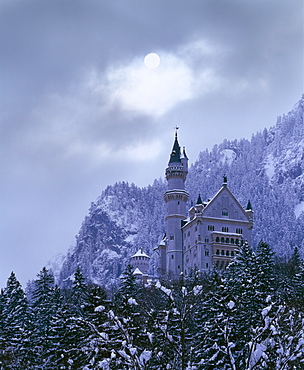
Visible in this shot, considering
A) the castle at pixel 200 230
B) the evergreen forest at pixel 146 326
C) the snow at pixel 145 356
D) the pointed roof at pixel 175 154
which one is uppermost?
the pointed roof at pixel 175 154

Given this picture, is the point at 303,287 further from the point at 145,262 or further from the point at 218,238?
the point at 145,262

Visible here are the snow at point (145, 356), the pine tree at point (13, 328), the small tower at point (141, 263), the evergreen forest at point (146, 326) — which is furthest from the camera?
the small tower at point (141, 263)

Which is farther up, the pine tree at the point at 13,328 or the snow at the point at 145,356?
the pine tree at the point at 13,328

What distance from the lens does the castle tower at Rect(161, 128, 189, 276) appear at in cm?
13100

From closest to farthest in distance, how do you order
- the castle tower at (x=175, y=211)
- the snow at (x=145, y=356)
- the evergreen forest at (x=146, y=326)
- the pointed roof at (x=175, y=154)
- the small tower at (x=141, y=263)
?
the snow at (x=145, y=356) → the evergreen forest at (x=146, y=326) → the castle tower at (x=175, y=211) → the pointed roof at (x=175, y=154) → the small tower at (x=141, y=263)

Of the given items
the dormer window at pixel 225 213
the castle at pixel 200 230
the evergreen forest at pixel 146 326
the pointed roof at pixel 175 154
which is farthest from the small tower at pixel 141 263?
the evergreen forest at pixel 146 326

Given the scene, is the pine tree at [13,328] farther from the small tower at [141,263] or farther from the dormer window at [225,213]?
the small tower at [141,263]

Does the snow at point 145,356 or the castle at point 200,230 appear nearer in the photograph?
the snow at point 145,356

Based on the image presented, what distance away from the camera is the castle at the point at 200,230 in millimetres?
123438

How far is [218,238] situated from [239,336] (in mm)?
86994

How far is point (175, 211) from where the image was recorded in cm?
13588

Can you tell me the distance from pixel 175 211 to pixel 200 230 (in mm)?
12567

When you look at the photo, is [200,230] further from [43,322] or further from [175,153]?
[43,322]

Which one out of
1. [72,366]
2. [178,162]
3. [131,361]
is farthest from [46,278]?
[178,162]
